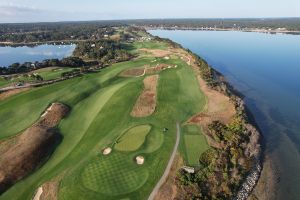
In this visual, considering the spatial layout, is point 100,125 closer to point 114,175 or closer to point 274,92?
point 114,175

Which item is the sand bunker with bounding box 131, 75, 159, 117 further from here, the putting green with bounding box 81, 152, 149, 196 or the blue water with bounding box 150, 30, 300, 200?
the blue water with bounding box 150, 30, 300, 200

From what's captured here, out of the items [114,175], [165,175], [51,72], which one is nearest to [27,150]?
[114,175]

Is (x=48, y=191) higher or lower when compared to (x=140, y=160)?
lower

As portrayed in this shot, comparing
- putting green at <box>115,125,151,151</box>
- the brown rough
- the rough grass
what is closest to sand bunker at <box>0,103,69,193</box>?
putting green at <box>115,125,151,151</box>

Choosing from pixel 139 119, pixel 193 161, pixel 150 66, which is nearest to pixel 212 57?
pixel 150 66

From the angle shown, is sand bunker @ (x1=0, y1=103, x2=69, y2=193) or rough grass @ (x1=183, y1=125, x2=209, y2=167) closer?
sand bunker @ (x1=0, y1=103, x2=69, y2=193)
